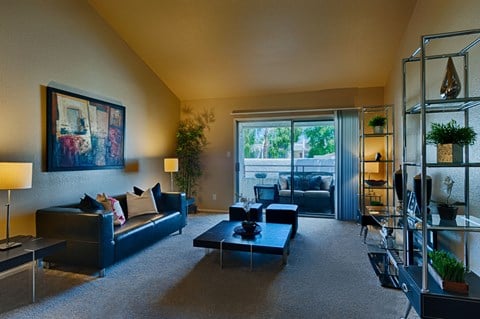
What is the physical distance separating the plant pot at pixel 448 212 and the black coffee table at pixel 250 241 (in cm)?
146

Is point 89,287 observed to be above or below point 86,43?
below

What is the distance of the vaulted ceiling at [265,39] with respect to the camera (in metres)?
3.92

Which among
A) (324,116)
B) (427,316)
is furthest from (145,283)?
(324,116)

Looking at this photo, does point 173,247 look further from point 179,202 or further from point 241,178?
point 241,178

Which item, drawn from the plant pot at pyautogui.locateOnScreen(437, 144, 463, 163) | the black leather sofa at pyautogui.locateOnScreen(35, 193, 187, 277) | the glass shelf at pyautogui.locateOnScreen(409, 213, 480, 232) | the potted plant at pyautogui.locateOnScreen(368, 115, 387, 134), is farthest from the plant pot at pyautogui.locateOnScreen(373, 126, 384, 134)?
the black leather sofa at pyautogui.locateOnScreen(35, 193, 187, 277)

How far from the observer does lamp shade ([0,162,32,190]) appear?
96.6 inches

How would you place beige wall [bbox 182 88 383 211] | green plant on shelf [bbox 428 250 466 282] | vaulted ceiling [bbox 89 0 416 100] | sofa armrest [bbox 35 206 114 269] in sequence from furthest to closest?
beige wall [bbox 182 88 383 211], vaulted ceiling [bbox 89 0 416 100], sofa armrest [bbox 35 206 114 269], green plant on shelf [bbox 428 250 466 282]

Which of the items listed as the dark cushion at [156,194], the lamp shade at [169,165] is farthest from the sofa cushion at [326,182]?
the dark cushion at [156,194]

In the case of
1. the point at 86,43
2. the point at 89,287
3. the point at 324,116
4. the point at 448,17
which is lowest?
the point at 89,287

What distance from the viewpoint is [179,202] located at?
4.56 metres

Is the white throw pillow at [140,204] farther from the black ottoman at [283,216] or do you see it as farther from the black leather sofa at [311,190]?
the black leather sofa at [311,190]

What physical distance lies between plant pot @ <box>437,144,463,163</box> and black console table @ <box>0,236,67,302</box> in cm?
333

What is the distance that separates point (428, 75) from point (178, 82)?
4.43m

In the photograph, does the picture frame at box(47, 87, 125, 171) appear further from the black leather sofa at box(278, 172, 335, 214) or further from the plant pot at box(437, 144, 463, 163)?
the plant pot at box(437, 144, 463, 163)
